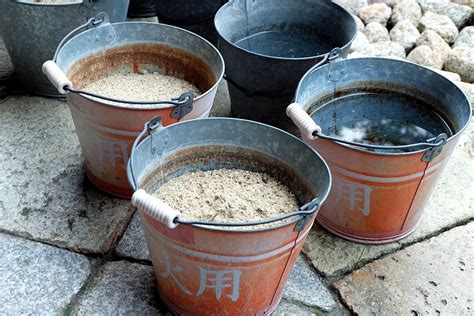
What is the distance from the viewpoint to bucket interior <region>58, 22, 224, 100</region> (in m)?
2.34

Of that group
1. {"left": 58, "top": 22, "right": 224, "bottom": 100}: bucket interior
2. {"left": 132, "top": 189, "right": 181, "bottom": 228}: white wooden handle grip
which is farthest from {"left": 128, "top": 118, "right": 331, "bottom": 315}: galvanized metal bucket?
{"left": 58, "top": 22, "right": 224, "bottom": 100}: bucket interior

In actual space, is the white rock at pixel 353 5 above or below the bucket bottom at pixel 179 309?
below

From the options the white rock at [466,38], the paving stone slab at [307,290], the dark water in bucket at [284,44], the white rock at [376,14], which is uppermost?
the dark water in bucket at [284,44]

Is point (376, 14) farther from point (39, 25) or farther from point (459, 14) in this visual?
point (39, 25)

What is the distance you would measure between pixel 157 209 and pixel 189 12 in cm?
174

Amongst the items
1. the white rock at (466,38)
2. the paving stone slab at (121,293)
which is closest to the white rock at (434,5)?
the white rock at (466,38)

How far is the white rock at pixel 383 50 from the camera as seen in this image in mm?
3465

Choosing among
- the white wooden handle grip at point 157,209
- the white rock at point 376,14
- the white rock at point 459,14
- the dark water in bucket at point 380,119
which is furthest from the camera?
the white rock at point 459,14

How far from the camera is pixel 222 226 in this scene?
5.38 ft

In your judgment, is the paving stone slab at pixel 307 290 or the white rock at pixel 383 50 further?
the white rock at pixel 383 50

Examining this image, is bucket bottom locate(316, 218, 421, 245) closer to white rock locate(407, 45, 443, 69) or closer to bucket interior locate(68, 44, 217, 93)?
bucket interior locate(68, 44, 217, 93)

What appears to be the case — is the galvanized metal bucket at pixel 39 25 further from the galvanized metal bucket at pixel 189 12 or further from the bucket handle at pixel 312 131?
the bucket handle at pixel 312 131

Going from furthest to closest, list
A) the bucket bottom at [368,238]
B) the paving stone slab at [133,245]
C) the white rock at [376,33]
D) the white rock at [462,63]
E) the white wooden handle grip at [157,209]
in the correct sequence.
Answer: the white rock at [376,33] → the white rock at [462,63] → the bucket bottom at [368,238] → the paving stone slab at [133,245] → the white wooden handle grip at [157,209]

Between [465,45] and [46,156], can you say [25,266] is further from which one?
[465,45]
